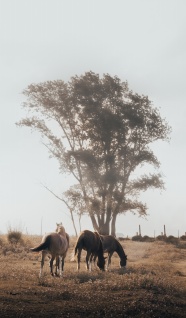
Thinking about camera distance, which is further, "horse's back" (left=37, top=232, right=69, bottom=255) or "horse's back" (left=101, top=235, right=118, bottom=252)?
"horse's back" (left=101, top=235, right=118, bottom=252)

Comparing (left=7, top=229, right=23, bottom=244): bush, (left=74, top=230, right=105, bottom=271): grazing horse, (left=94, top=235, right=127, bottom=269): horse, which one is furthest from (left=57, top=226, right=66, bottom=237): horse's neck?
(left=7, top=229, right=23, bottom=244): bush

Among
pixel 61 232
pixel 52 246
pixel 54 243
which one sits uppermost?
pixel 61 232

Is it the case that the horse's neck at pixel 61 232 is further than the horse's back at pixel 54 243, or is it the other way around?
the horse's neck at pixel 61 232

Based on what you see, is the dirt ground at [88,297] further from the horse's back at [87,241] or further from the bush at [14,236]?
the bush at [14,236]

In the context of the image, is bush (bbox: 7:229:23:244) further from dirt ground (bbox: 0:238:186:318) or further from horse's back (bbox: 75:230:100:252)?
dirt ground (bbox: 0:238:186:318)

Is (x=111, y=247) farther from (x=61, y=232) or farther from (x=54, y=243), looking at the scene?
(x=54, y=243)

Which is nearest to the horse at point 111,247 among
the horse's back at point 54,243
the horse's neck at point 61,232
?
the horse's neck at point 61,232

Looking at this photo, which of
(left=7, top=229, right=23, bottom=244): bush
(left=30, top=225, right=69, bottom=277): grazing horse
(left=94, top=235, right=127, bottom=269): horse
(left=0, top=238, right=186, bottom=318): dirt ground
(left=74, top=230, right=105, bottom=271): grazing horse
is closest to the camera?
(left=0, top=238, right=186, bottom=318): dirt ground

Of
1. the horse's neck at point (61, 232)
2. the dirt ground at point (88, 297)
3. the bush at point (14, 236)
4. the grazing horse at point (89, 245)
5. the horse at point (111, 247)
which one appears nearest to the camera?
the dirt ground at point (88, 297)

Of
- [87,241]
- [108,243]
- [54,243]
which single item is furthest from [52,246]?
[108,243]

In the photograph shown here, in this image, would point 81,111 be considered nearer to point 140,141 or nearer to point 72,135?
point 72,135

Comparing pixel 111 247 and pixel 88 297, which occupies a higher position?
pixel 111 247

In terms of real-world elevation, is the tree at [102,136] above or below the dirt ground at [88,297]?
above

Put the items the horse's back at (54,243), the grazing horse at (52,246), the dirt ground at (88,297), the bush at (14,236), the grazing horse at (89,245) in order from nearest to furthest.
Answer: the dirt ground at (88,297) → the grazing horse at (52,246) → the horse's back at (54,243) → the grazing horse at (89,245) → the bush at (14,236)
